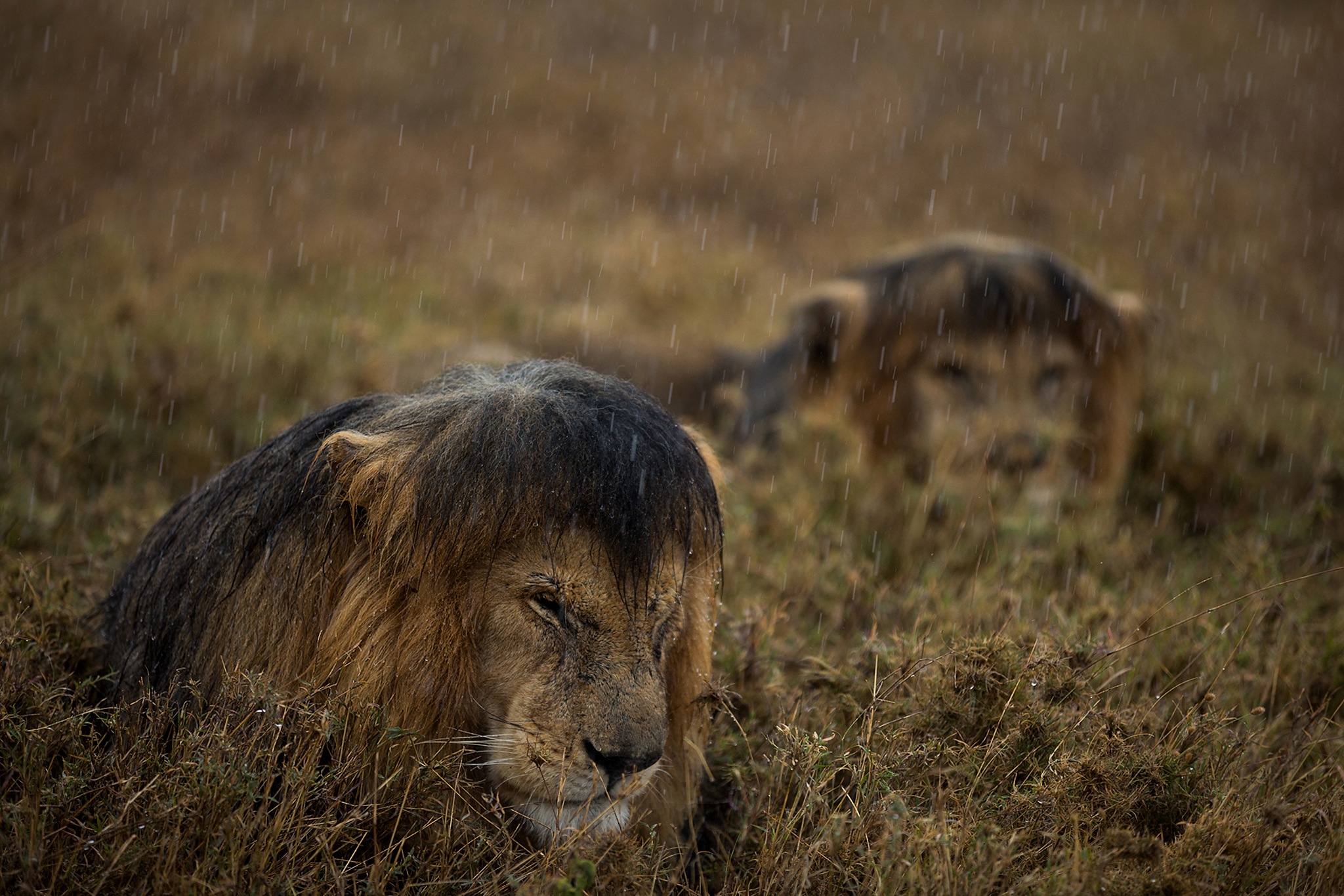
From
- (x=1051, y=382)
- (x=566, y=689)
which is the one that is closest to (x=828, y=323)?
(x=1051, y=382)

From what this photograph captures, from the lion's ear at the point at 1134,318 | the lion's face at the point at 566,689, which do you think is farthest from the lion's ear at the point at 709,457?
the lion's ear at the point at 1134,318

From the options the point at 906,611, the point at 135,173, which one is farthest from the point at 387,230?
the point at 906,611

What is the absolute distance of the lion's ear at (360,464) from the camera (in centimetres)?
254

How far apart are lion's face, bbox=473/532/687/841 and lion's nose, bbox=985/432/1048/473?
4342 millimetres

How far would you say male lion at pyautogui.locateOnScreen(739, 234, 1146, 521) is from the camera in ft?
21.7

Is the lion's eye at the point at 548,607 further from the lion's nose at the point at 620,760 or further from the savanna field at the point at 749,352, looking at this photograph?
the savanna field at the point at 749,352

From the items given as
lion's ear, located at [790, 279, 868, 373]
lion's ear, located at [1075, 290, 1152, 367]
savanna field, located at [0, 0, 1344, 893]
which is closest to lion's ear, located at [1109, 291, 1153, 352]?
lion's ear, located at [1075, 290, 1152, 367]

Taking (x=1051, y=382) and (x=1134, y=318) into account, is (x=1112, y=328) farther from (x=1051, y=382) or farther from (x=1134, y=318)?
(x=1051, y=382)

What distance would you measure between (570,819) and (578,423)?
41.3 inches

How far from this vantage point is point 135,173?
40.0ft

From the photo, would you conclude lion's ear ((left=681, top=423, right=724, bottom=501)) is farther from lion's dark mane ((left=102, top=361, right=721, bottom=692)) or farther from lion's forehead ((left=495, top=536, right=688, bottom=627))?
lion's forehead ((left=495, top=536, right=688, bottom=627))

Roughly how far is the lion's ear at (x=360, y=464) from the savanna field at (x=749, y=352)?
1.85 ft

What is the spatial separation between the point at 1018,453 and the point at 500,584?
471cm

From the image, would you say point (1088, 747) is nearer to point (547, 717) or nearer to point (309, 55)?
point (547, 717)
